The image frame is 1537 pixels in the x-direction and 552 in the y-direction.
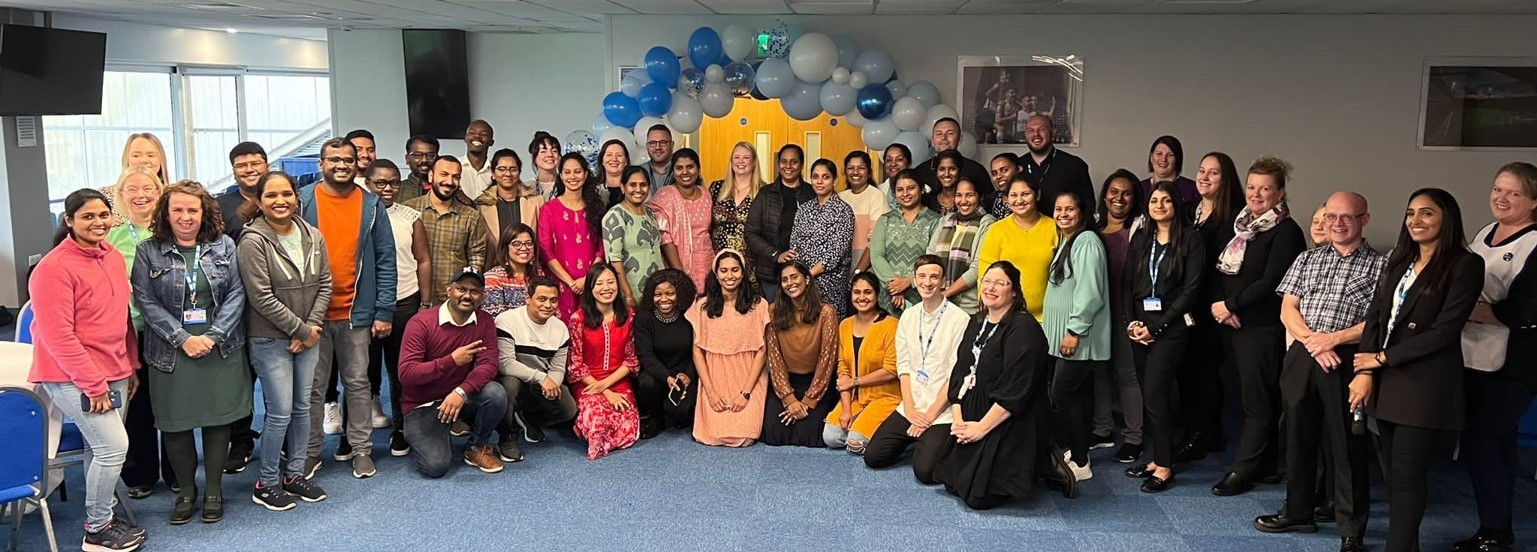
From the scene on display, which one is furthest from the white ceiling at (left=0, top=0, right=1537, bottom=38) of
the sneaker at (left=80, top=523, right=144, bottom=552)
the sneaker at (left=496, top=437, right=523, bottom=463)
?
the sneaker at (left=80, top=523, right=144, bottom=552)

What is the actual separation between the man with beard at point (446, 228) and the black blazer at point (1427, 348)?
12.7 feet

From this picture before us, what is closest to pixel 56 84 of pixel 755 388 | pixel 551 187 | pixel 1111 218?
pixel 551 187

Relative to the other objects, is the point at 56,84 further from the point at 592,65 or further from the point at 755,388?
the point at 755,388

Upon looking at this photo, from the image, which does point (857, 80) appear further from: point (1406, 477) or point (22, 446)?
point (22, 446)

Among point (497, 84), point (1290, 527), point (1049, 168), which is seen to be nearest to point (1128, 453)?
point (1290, 527)

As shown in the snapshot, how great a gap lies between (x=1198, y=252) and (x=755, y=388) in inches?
85.4

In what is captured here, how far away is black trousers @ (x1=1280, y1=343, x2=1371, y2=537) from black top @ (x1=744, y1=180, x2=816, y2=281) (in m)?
2.57

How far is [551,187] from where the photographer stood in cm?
609

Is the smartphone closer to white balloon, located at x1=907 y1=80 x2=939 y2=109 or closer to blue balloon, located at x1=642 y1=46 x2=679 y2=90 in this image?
blue balloon, located at x1=642 y1=46 x2=679 y2=90

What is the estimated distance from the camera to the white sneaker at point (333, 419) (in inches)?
217

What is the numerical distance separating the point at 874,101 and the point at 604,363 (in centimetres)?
259

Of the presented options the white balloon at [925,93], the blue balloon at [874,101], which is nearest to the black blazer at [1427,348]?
the blue balloon at [874,101]

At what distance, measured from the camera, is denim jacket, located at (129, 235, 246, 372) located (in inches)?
157

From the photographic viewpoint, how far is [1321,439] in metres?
4.28
